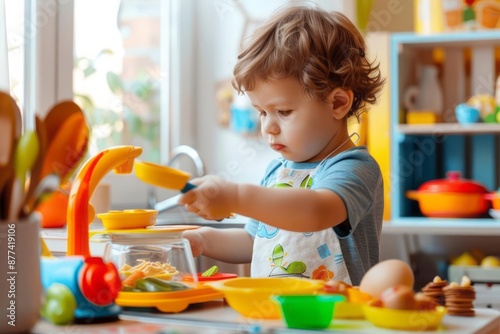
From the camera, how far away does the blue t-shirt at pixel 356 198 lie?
1.06 meters

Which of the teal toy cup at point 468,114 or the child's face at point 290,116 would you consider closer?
the child's face at point 290,116

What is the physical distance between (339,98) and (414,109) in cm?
146

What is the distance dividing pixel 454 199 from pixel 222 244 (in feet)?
4.44

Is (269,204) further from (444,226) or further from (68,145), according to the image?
(444,226)

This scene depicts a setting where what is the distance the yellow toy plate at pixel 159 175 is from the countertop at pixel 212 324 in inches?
5.8

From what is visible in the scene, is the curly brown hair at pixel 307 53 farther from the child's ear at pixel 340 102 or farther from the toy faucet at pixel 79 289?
the toy faucet at pixel 79 289

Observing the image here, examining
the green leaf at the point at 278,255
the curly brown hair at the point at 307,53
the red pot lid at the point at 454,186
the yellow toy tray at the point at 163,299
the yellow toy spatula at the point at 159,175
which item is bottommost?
the red pot lid at the point at 454,186

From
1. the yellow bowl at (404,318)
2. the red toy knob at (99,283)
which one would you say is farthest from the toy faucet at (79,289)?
the yellow bowl at (404,318)

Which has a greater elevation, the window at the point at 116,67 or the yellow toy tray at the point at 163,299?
the window at the point at 116,67

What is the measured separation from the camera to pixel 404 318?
753mm

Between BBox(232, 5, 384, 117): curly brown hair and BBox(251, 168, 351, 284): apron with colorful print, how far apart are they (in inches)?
9.1

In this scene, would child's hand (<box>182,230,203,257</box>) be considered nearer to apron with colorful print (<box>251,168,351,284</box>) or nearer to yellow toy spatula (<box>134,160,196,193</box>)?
apron with colorful print (<box>251,168,351,284</box>)

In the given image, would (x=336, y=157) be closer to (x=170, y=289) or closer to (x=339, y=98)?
(x=339, y=98)

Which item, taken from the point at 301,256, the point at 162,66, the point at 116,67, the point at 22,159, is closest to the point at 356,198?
the point at 301,256
